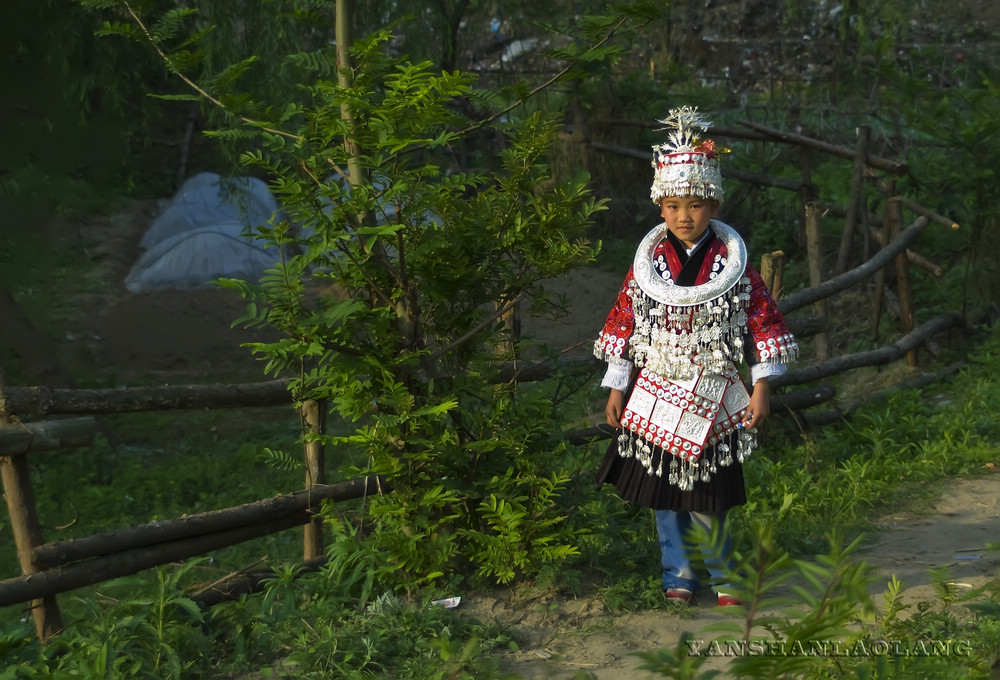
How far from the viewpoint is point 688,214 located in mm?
3422

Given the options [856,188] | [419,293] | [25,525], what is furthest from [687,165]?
[856,188]

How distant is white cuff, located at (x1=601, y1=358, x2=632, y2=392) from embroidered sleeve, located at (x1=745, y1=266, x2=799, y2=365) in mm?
448

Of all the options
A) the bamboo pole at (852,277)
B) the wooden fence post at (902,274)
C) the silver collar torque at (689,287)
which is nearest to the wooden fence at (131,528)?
the silver collar torque at (689,287)

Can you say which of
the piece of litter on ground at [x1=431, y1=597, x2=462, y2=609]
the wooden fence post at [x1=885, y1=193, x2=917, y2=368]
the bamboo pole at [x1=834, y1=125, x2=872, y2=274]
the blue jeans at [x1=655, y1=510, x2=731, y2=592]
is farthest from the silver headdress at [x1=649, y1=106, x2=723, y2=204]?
the bamboo pole at [x1=834, y1=125, x2=872, y2=274]

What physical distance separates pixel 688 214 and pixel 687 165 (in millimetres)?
168

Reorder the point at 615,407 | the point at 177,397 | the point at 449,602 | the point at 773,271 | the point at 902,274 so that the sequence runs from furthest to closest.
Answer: the point at 902,274 → the point at 773,271 → the point at 177,397 → the point at 615,407 → the point at 449,602

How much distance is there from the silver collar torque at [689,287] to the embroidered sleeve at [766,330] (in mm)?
96

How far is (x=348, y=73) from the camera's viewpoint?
3203 millimetres

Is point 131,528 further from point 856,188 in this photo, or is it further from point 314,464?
point 856,188

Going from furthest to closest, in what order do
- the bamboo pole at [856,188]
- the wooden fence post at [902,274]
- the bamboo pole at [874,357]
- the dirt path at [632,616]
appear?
the bamboo pole at [856,188], the wooden fence post at [902,274], the bamboo pole at [874,357], the dirt path at [632,616]

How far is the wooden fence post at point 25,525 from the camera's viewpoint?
386 cm

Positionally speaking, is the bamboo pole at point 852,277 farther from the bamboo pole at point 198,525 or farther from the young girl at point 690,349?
the bamboo pole at point 198,525

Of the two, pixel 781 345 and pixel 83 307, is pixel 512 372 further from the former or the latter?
pixel 83 307

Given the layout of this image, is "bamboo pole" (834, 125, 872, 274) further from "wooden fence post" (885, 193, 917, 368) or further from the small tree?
the small tree
